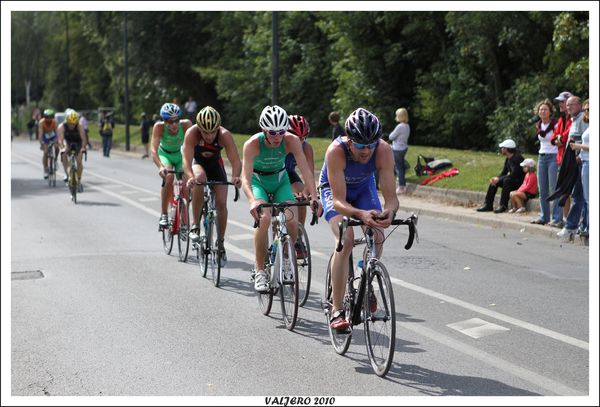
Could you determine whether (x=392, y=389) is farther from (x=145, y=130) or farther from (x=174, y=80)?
(x=174, y=80)

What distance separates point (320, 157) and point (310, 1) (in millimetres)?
13213

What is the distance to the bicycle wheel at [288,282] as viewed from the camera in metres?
7.88

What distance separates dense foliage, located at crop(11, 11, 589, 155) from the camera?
94.0 feet

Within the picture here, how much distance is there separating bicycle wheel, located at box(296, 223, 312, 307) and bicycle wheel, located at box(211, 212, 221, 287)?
4.14 feet

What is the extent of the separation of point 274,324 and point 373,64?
94.3 feet

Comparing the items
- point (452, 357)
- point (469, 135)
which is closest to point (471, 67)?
point (469, 135)

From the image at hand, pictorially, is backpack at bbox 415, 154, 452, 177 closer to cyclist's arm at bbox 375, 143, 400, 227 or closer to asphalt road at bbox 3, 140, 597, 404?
asphalt road at bbox 3, 140, 597, 404

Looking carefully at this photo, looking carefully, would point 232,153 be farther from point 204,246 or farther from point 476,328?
point 476,328

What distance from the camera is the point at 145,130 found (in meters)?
37.2

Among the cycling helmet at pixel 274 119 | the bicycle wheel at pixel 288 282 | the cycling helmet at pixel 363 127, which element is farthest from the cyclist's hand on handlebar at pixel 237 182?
the cycling helmet at pixel 363 127

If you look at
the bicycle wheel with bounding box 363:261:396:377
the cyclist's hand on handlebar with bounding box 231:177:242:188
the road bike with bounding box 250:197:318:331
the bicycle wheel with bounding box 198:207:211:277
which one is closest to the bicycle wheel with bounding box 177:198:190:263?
the bicycle wheel with bounding box 198:207:211:277

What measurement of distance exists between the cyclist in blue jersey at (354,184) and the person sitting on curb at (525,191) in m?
9.18

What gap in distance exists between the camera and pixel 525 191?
1591 cm

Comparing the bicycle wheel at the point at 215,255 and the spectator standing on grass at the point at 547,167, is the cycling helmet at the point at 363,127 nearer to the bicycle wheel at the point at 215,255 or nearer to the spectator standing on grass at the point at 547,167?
the bicycle wheel at the point at 215,255
